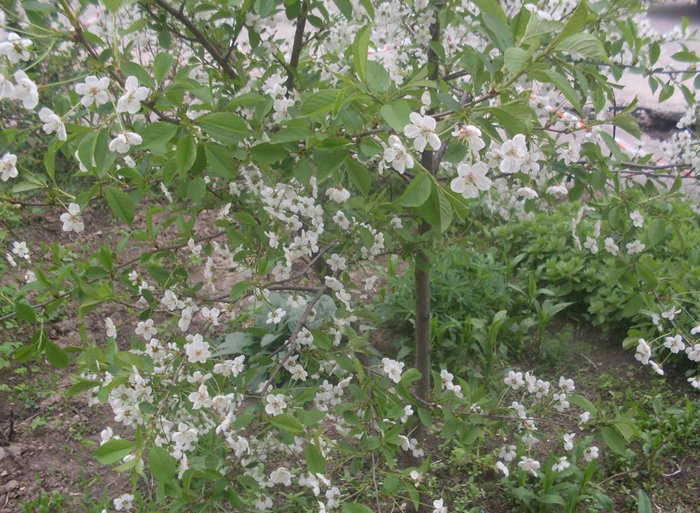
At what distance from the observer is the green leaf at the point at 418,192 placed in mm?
987

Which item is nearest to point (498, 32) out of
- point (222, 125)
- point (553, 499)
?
point (222, 125)

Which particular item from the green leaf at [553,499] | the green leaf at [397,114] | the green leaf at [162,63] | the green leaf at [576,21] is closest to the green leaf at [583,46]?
the green leaf at [576,21]

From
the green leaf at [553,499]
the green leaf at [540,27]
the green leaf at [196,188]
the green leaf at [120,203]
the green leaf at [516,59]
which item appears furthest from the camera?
the green leaf at [553,499]

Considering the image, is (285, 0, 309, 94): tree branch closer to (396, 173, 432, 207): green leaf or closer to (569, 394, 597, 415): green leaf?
(396, 173, 432, 207): green leaf

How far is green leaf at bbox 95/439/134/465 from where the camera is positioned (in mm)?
1223

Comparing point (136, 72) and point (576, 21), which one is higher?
point (576, 21)

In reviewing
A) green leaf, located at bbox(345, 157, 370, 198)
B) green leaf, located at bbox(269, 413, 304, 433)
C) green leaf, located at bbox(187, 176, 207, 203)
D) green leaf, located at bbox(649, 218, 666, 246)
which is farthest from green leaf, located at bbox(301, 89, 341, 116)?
green leaf, located at bbox(649, 218, 666, 246)

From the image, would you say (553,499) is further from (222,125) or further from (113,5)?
(113,5)

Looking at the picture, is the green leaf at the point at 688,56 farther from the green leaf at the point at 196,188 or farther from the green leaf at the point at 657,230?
the green leaf at the point at 196,188

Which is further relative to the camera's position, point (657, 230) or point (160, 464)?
point (657, 230)

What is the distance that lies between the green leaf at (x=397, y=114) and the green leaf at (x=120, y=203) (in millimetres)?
629

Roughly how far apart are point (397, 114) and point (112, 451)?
34.9 inches

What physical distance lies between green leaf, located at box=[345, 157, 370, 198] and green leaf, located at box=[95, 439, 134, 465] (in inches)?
28.6

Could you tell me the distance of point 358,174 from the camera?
1245 mm
